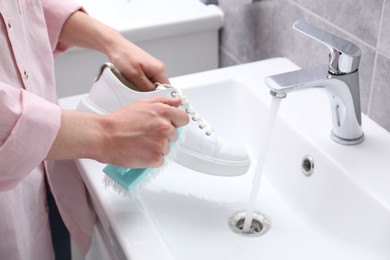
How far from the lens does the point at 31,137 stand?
63 centimetres

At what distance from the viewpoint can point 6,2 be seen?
0.76m

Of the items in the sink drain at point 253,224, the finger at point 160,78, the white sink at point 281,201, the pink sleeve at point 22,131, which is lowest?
the sink drain at point 253,224

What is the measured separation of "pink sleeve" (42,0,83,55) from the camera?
89cm

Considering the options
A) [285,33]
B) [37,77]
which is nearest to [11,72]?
[37,77]

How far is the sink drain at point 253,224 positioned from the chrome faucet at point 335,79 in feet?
0.58

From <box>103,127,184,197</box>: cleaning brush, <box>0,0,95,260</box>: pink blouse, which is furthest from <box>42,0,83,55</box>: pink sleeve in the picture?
<box>103,127,184,197</box>: cleaning brush

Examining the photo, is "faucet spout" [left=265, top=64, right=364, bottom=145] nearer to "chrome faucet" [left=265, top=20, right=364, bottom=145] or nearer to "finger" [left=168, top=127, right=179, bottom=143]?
"chrome faucet" [left=265, top=20, right=364, bottom=145]

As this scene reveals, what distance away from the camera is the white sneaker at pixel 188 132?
0.80 meters

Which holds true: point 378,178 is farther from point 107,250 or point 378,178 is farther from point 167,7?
point 167,7

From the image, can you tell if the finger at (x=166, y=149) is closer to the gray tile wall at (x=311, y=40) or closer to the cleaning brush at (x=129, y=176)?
the cleaning brush at (x=129, y=176)

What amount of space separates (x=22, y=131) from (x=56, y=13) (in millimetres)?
324

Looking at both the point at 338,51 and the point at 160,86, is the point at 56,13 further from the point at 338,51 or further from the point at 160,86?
the point at 338,51

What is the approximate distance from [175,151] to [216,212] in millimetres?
141

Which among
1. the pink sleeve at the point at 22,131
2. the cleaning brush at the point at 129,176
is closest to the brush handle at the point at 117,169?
the cleaning brush at the point at 129,176
